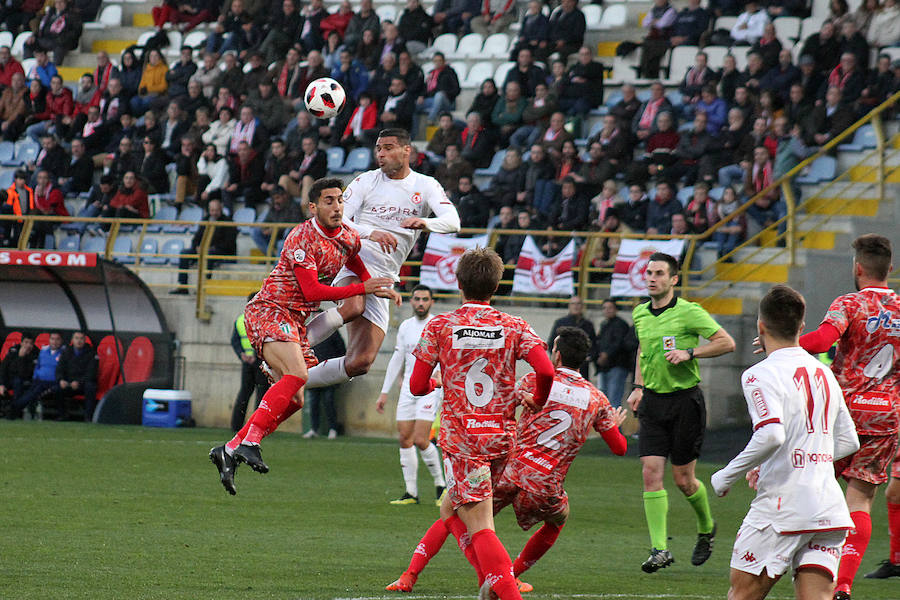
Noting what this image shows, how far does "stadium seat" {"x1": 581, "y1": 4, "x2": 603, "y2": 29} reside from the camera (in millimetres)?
23484

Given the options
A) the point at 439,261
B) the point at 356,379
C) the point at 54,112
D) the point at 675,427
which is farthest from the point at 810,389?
the point at 54,112

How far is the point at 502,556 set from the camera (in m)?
7.16

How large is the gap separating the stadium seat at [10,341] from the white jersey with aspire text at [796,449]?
702 inches

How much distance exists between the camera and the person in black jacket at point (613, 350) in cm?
1811

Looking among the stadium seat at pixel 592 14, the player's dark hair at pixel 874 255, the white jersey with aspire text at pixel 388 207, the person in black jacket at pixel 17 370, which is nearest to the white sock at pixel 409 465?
the white jersey with aspire text at pixel 388 207

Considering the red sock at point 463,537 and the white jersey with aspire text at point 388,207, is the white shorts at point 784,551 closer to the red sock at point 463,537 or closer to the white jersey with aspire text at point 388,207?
the red sock at point 463,537

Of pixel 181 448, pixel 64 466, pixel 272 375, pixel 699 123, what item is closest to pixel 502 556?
pixel 272 375

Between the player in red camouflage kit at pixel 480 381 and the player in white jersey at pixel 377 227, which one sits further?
the player in white jersey at pixel 377 227

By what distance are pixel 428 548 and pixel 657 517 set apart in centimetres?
193

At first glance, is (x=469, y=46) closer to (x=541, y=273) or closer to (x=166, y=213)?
(x=166, y=213)

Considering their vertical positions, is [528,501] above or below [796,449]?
below

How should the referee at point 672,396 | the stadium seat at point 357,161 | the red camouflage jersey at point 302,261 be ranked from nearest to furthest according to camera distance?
the red camouflage jersey at point 302,261 → the referee at point 672,396 → the stadium seat at point 357,161

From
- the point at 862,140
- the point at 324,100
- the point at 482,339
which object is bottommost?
the point at 482,339

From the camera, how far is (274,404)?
339 inches
